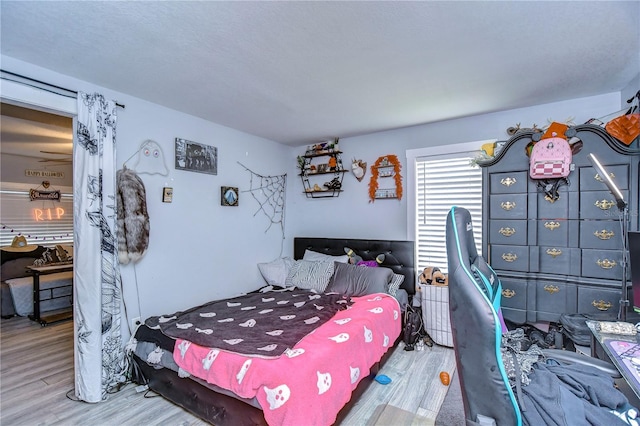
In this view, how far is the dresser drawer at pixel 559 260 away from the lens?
2154mm

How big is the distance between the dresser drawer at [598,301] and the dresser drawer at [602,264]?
4.1 inches

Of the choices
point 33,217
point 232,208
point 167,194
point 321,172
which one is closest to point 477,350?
point 167,194

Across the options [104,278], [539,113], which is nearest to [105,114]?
[104,278]

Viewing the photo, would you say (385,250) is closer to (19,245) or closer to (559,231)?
(559,231)

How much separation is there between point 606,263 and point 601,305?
0.30 metres

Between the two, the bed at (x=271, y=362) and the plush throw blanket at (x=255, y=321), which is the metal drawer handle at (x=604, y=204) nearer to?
the bed at (x=271, y=362)

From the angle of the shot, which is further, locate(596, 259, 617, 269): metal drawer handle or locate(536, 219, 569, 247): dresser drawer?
locate(536, 219, 569, 247): dresser drawer

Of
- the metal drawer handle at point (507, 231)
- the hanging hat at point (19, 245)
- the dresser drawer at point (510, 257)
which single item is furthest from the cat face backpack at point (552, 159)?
the hanging hat at point (19, 245)

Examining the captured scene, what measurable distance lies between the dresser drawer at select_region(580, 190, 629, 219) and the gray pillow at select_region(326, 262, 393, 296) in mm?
1715

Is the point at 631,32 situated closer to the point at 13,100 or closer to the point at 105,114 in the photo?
the point at 105,114

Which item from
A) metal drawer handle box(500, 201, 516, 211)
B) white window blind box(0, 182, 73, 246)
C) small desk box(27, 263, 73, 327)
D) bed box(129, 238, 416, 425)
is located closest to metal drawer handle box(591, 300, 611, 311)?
metal drawer handle box(500, 201, 516, 211)

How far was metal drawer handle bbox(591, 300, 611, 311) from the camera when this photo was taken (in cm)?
203

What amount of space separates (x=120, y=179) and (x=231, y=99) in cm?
116

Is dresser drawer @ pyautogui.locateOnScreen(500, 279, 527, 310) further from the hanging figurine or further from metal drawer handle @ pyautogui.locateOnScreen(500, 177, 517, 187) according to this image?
the hanging figurine
